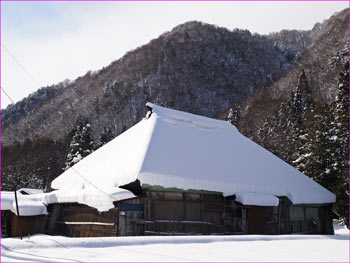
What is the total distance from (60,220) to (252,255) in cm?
1541

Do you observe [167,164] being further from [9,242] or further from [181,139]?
[9,242]

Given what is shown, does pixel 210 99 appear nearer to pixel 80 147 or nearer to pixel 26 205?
pixel 80 147

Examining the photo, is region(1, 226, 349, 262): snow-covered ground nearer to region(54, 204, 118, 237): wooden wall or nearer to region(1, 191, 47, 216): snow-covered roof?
region(54, 204, 118, 237): wooden wall

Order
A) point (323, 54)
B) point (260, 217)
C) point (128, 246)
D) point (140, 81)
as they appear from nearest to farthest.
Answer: point (128, 246) < point (260, 217) < point (323, 54) < point (140, 81)

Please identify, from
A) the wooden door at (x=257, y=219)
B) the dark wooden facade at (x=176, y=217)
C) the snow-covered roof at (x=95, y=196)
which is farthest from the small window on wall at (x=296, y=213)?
the snow-covered roof at (x=95, y=196)

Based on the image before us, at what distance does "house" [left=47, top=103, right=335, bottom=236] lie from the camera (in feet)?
58.1

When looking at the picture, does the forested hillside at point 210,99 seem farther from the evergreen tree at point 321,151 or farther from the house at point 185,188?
the house at point 185,188

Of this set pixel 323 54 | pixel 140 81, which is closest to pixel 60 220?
pixel 323 54

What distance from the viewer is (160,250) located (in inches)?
340

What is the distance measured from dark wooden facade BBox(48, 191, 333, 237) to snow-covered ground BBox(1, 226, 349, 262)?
7310 mm

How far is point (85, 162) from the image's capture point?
2342cm

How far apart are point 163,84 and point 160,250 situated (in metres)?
120

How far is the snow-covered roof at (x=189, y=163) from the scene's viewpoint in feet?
60.0

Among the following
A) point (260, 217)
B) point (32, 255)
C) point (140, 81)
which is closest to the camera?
point (32, 255)
